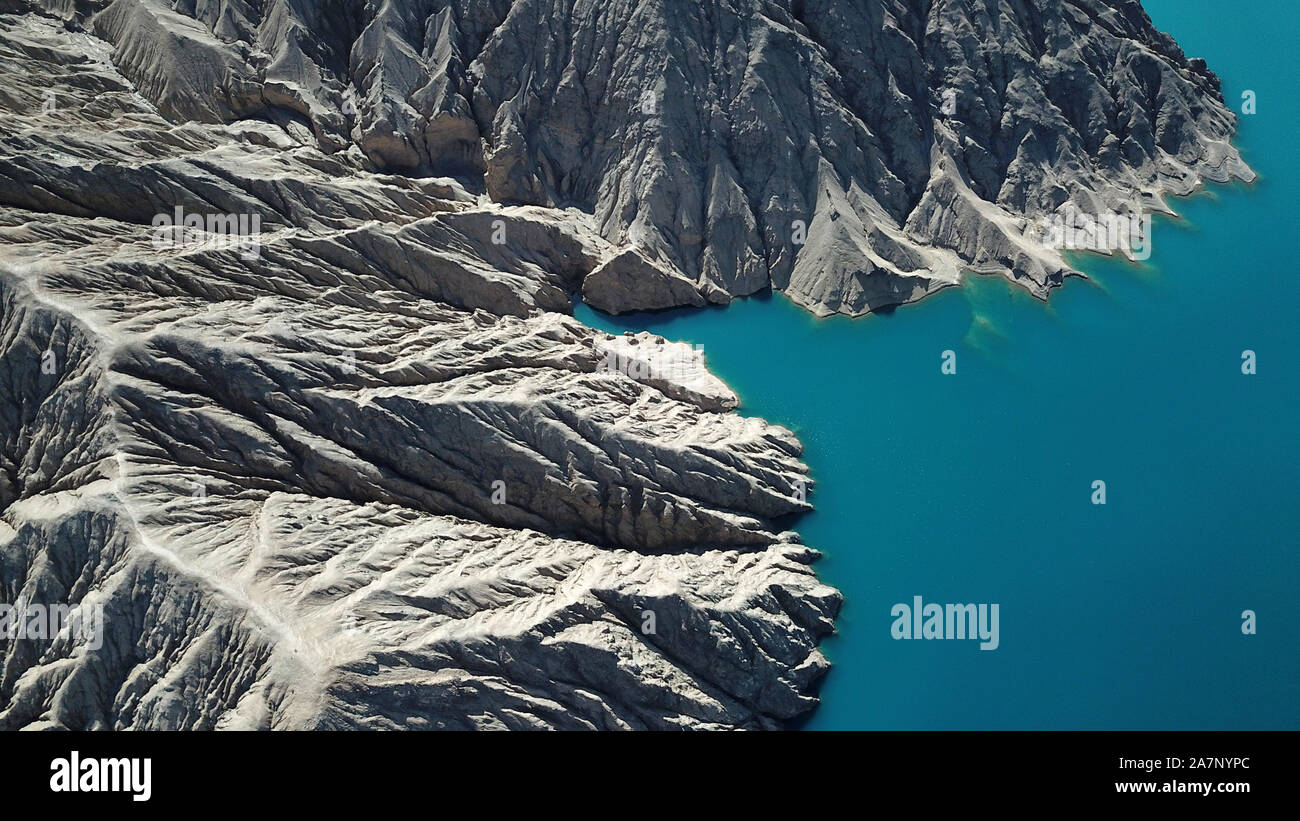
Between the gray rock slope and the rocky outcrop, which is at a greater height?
the gray rock slope

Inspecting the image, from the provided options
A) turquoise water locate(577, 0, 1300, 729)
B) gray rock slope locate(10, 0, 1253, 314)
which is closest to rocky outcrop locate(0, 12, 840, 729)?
turquoise water locate(577, 0, 1300, 729)

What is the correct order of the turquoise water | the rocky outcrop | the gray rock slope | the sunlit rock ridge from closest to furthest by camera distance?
the rocky outcrop, the sunlit rock ridge, the turquoise water, the gray rock slope

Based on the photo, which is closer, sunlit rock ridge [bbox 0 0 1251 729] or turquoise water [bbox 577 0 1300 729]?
sunlit rock ridge [bbox 0 0 1251 729]

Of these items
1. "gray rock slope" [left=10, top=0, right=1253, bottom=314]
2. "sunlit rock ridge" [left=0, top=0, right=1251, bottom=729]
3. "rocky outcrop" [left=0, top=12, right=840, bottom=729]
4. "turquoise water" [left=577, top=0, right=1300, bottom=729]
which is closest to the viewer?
"rocky outcrop" [left=0, top=12, right=840, bottom=729]

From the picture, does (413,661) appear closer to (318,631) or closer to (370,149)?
(318,631)

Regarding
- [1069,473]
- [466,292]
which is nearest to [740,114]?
[466,292]

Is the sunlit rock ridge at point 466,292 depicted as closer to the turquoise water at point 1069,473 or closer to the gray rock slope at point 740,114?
the gray rock slope at point 740,114

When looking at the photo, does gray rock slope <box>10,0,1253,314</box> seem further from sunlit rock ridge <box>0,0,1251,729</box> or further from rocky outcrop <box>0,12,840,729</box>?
rocky outcrop <box>0,12,840,729</box>

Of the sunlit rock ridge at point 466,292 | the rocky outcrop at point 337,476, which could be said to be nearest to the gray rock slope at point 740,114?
the sunlit rock ridge at point 466,292
